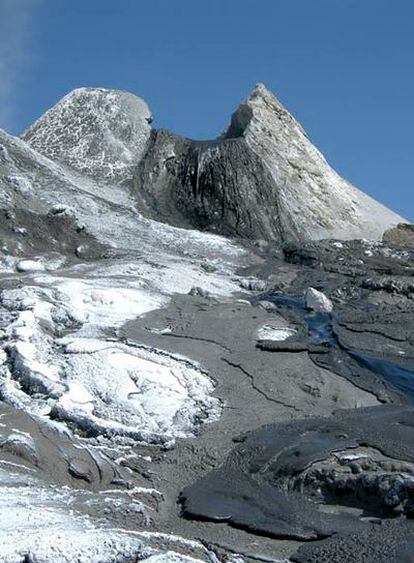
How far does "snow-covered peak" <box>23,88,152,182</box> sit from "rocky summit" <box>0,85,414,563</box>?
0.21ft

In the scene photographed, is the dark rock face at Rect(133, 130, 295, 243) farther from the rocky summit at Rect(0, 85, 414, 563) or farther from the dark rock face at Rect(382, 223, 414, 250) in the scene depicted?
the dark rock face at Rect(382, 223, 414, 250)

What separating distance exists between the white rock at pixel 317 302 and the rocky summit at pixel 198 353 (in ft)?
0.14

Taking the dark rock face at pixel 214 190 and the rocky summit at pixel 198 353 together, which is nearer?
the rocky summit at pixel 198 353

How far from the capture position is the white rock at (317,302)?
12859 mm

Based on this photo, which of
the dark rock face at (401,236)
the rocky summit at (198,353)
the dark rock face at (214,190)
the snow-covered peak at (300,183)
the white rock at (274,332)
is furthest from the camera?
the snow-covered peak at (300,183)

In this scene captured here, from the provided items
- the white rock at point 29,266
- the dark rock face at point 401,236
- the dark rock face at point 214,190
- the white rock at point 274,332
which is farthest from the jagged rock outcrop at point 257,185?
the white rock at point 274,332

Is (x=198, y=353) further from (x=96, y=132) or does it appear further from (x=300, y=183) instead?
(x=96, y=132)

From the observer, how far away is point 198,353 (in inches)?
408

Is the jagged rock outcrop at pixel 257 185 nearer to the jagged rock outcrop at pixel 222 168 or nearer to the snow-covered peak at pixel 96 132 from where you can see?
the jagged rock outcrop at pixel 222 168

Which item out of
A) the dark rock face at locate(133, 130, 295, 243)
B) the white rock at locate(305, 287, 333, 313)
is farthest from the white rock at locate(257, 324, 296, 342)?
the dark rock face at locate(133, 130, 295, 243)

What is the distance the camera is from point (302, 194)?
1967 centimetres

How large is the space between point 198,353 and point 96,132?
37.0 feet

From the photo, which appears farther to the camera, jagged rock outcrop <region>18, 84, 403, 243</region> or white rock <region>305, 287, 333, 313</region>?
jagged rock outcrop <region>18, 84, 403, 243</region>

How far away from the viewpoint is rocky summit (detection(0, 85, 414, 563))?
6.33 metres
